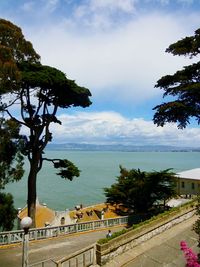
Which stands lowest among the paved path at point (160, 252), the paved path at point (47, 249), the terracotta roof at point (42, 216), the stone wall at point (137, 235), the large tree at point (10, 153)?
the terracotta roof at point (42, 216)

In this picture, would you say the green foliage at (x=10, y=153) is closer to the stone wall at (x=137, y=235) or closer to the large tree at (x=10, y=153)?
the large tree at (x=10, y=153)

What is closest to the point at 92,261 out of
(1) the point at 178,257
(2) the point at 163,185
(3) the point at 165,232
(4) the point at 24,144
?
(1) the point at 178,257

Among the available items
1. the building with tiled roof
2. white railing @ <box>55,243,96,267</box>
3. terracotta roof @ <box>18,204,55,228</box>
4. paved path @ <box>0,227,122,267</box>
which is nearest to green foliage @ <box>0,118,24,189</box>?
paved path @ <box>0,227,122,267</box>

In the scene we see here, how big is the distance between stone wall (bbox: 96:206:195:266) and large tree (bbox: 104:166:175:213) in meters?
9.23

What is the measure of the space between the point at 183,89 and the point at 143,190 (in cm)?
1071

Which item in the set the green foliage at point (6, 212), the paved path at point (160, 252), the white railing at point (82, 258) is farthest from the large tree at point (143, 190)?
the white railing at point (82, 258)

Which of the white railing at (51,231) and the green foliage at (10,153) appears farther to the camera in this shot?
the green foliage at (10,153)

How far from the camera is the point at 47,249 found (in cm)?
1520

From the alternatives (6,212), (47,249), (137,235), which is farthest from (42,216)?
(137,235)

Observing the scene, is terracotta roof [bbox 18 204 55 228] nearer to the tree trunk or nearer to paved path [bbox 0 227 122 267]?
the tree trunk

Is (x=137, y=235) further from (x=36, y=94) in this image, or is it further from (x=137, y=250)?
(x=36, y=94)

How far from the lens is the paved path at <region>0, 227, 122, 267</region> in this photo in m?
13.7

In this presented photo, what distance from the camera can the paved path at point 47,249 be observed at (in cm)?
1373

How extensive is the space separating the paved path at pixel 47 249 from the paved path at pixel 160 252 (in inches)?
118
